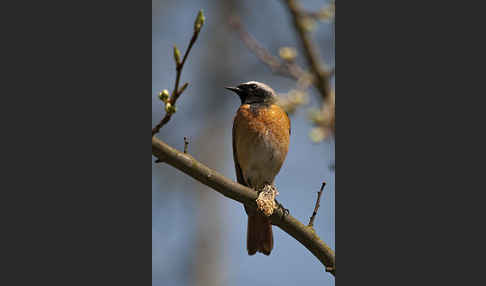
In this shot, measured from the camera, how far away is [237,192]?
2797mm

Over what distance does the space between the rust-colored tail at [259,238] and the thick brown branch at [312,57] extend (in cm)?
138

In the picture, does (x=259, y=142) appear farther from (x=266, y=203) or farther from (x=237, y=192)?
(x=237, y=192)

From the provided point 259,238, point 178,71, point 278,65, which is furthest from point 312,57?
point 178,71

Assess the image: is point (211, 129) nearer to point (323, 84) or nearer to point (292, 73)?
point (323, 84)

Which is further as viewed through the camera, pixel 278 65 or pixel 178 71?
pixel 278 65

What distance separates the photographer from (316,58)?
178 inches

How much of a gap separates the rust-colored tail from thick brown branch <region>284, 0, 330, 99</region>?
4.51ft

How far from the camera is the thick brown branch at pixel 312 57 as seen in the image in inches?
173

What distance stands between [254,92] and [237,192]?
2304mm

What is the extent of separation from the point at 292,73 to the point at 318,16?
61 centimetres

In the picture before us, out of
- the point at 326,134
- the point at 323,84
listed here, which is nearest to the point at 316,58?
the point at 323,84

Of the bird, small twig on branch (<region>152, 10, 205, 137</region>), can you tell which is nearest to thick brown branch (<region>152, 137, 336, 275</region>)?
small twig on branch (<region>152, 10, 205, 137</region>)

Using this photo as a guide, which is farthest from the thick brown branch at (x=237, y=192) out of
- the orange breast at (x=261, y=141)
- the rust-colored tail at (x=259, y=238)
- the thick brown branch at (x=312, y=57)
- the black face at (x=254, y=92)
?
the black face at (x=254, y=92)

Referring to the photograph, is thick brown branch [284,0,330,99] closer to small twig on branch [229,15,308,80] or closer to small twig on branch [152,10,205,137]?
small twig on branch [229,15,308,80]
